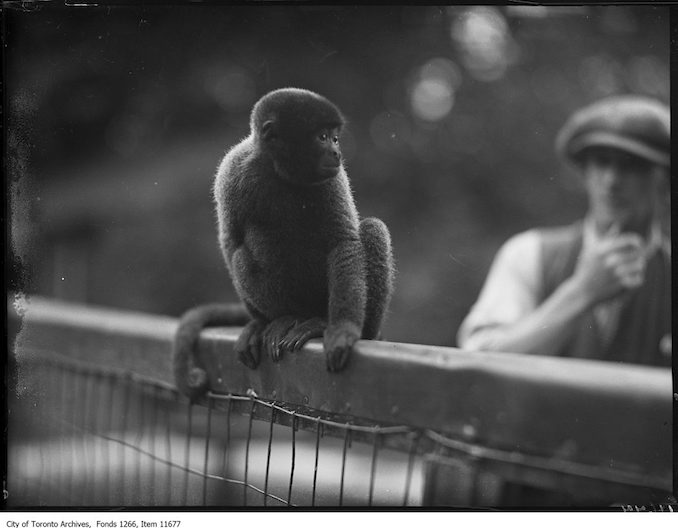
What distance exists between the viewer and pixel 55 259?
2852mm

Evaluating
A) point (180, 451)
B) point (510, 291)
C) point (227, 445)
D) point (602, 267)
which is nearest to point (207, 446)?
point (227, 445)

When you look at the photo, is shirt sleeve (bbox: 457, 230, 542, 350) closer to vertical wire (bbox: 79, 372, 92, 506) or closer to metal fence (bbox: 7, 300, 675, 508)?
metal fence (bbox: 7, 300, 675, 508)

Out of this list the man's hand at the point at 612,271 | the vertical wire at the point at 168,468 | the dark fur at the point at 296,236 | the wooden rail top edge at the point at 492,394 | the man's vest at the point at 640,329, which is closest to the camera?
the wooden rail top edge at the point at 492,394

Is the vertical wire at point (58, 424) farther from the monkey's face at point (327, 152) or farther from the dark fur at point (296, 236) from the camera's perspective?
the monkey's face at point (327, 152)

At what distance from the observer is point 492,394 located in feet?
6.01

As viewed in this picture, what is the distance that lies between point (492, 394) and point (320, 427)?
1.93 ft

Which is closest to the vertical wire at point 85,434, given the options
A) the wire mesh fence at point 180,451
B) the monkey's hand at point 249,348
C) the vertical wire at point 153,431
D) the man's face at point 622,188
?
the wire mesh fence at point 180,451

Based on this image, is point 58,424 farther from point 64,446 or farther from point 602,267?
point 602,267

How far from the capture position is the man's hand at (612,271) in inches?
122

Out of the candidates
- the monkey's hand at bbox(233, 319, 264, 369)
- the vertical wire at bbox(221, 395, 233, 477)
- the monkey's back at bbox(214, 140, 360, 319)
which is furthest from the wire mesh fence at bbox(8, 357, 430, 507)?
the monkey's back at bbox(214, 140, 360, 319)

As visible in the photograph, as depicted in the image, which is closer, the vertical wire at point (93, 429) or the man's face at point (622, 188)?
the vertical wire at point (93, 429)

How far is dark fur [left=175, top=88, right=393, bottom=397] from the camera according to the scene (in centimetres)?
210

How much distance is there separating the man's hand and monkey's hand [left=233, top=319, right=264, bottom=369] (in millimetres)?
1531
